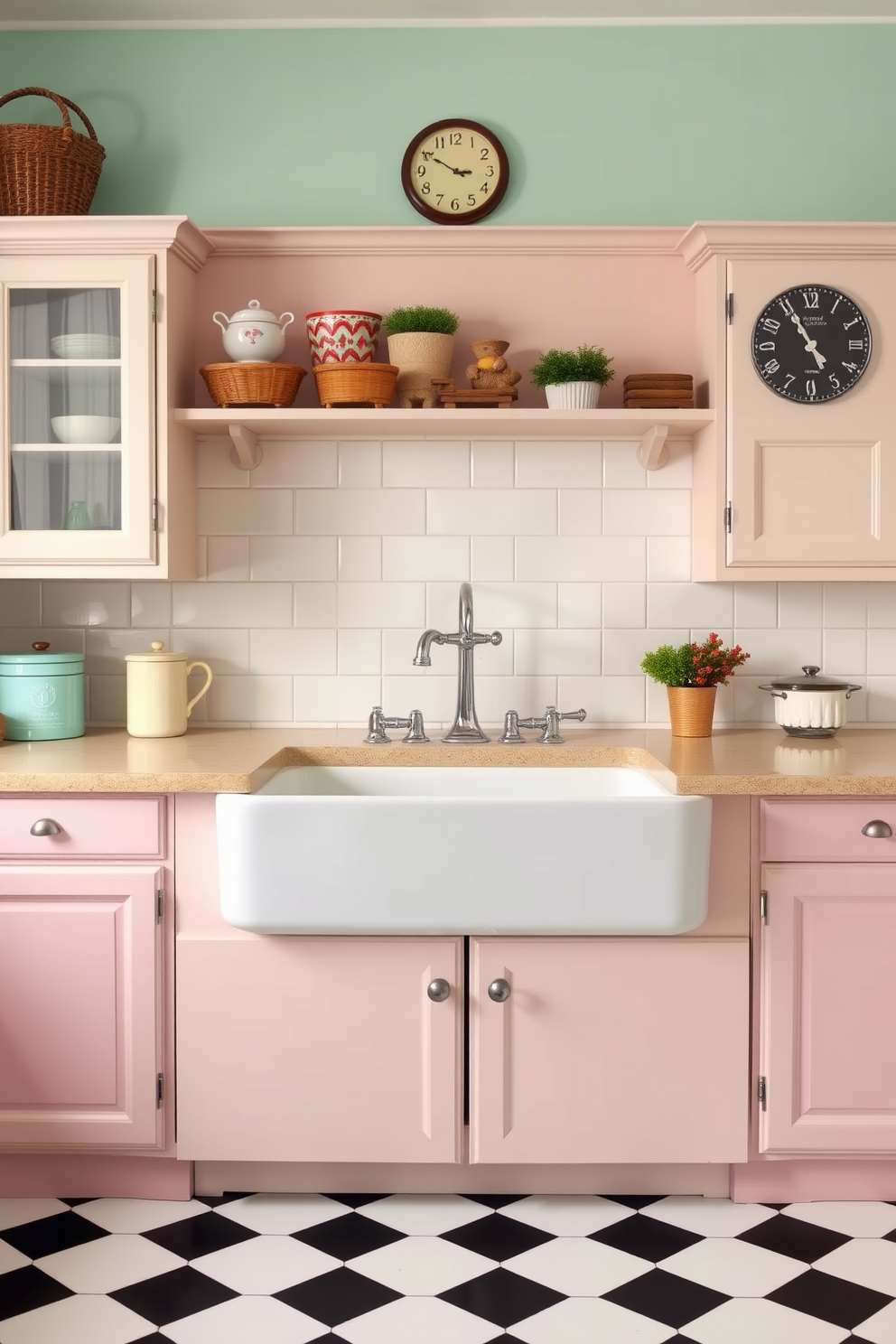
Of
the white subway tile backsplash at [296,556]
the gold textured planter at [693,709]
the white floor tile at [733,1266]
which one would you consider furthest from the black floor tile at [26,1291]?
the gold textured planter at [693,709]

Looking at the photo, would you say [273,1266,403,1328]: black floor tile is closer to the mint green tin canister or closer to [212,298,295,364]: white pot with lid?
the mint green tin canister

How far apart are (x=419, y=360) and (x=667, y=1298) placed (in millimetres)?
1911

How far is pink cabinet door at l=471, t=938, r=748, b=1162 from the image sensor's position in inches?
89.1

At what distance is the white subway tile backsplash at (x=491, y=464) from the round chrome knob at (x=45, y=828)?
1232 mm

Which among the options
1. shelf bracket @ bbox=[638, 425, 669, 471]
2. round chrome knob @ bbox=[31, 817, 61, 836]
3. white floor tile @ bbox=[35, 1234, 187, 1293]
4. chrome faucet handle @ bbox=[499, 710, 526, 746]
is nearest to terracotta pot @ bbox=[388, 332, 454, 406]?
shelf bracket @ bbox=[638, 425, 669, 471]

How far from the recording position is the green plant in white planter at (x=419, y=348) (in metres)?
2.71

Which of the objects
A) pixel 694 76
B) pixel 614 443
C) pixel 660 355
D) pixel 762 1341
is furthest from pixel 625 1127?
pixel 694 76

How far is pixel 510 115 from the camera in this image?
9.43ft

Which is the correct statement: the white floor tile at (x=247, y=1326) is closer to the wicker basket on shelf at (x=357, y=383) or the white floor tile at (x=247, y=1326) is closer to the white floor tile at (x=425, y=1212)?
the white floor tile at (x=425, y=1212)

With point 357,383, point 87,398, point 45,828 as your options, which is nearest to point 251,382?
point 357,383

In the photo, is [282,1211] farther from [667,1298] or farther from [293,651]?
[293,651]

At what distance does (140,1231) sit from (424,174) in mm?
2333

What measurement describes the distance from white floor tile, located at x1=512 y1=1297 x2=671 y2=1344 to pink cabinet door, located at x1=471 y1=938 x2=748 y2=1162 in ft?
1.04

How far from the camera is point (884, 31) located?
2869 mm
